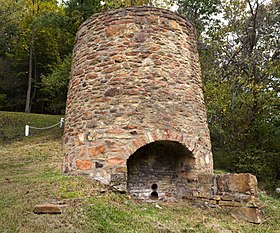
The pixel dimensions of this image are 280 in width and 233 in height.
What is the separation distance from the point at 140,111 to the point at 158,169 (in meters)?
1.62

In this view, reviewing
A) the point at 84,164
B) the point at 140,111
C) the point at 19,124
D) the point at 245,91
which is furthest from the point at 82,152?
the point at 19,124

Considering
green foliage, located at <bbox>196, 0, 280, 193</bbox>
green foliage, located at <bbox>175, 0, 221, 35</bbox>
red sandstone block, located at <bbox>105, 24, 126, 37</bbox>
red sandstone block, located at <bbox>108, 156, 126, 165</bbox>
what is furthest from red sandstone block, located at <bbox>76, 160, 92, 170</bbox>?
green foliage, located at <bbox>175, 0, 221, 35</bbox>

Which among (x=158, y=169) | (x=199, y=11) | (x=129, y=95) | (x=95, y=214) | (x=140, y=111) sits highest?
(x=199, y=11)

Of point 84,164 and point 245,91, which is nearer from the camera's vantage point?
point 84,164

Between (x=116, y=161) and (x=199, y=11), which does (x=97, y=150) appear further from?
(x=199, y=11)

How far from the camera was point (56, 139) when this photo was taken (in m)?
14.8

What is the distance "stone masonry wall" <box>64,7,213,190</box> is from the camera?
6.23m

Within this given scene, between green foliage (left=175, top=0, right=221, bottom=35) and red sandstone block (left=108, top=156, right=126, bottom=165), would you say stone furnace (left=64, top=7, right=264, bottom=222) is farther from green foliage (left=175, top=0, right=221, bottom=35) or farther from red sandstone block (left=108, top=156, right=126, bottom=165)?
green foliage (left=175, top=0, right=221, bottom=35)

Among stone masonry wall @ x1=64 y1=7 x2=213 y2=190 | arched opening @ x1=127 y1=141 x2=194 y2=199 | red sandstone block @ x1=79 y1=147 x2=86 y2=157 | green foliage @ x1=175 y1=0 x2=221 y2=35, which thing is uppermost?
green foliage @ x1=175 y1=0 x2=221 y2=35

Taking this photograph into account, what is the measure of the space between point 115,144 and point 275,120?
8478 millimetres

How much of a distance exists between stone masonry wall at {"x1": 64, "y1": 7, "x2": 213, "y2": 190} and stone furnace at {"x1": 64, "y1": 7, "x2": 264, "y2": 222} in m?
0.02

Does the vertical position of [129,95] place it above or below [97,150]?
above

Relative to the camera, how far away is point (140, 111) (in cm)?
639

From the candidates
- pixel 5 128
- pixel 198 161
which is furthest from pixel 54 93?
pixel 198 161
